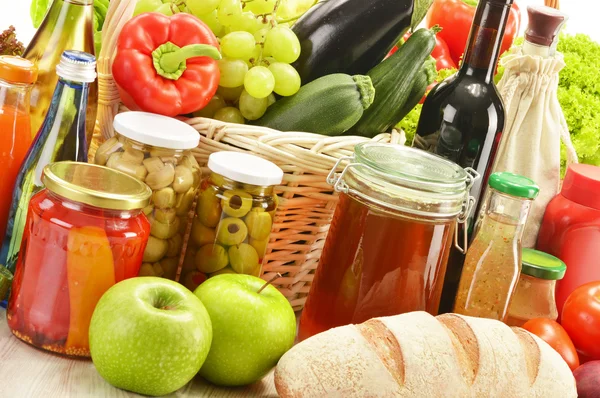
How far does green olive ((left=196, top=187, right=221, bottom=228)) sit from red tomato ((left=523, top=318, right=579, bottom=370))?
49 cm

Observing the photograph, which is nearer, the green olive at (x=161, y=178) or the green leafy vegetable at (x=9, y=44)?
the green olive at (x=161, y=178)

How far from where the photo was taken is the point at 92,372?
98 centimetres

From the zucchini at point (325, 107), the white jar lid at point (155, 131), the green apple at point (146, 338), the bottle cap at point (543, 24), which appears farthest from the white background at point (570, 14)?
the green apple at point (146, 338)

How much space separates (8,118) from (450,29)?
1.29 meters

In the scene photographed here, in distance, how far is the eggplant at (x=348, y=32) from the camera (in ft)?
4.61

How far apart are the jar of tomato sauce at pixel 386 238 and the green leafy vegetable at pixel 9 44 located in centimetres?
59

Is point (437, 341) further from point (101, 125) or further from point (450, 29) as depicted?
point (450, 29)

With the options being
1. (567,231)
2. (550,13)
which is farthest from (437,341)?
(550,13)

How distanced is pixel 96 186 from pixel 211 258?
23 cm

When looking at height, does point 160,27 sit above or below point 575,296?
above

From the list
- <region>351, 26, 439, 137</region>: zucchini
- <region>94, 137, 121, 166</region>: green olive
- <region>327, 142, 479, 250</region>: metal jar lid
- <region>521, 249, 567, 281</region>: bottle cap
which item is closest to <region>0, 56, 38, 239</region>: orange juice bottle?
<region>94, 137, 121, 166</region>: green olive

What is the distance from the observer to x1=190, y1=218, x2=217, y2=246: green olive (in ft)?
3.72

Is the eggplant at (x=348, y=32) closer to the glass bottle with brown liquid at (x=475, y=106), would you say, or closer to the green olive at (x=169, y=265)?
the glass bottle with brown liquid at (x=475, y=106)

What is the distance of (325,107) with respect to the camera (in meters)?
1.29
